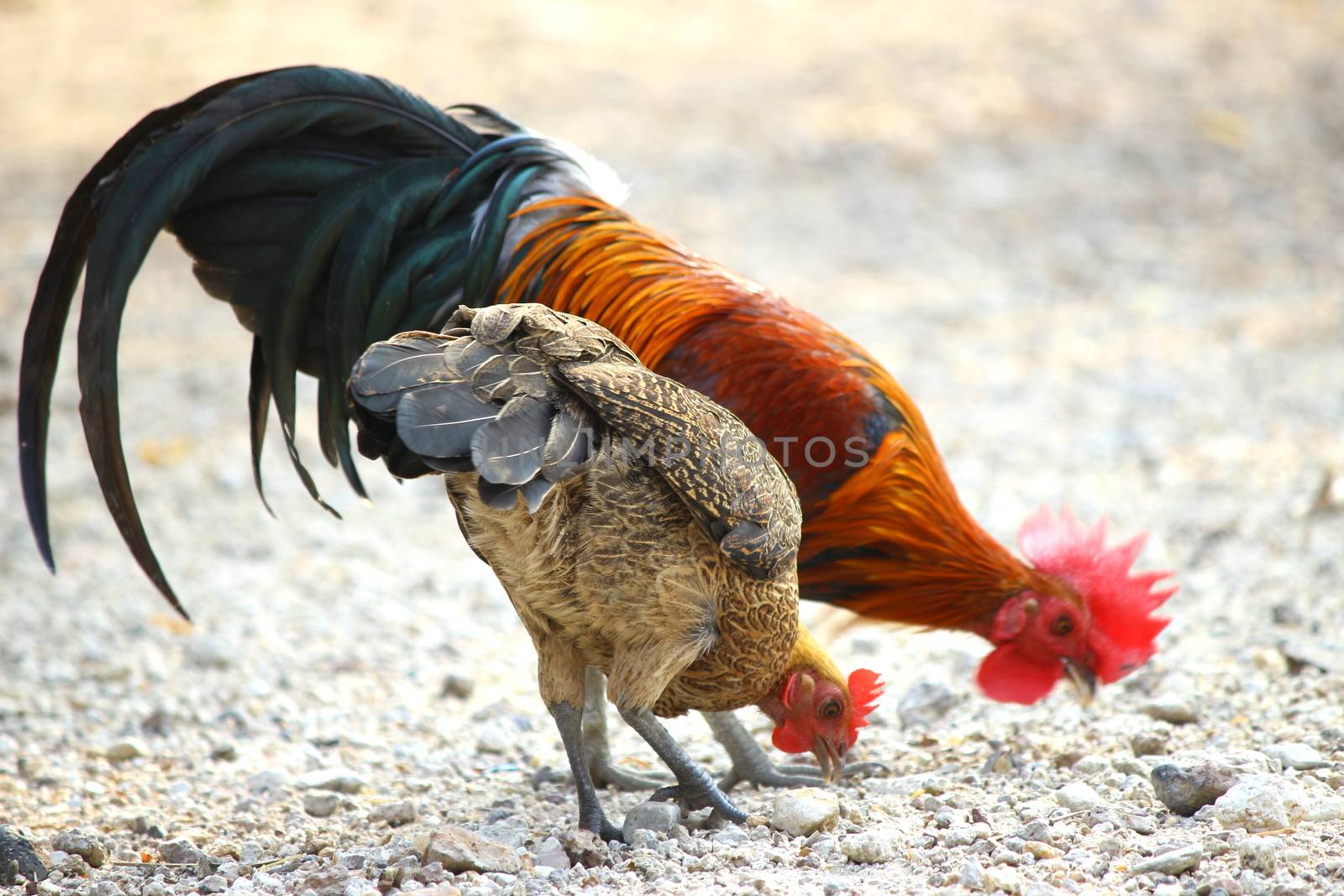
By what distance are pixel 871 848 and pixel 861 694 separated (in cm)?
66

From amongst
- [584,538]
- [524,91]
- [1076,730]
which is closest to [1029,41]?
[524,91]

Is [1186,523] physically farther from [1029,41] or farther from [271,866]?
[1029,41]

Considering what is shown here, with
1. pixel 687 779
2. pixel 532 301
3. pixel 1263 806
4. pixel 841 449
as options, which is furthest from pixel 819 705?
pixel 532 301

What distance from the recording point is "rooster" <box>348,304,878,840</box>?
9.98ft

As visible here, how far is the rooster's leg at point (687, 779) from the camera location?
3.84 m

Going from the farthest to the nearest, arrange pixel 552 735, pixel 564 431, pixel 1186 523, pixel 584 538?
pixel 1186 523 → pixel 552 735 → pixel 584 538 → pixel 564 431

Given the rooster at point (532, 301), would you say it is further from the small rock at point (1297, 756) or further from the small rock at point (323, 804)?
the small rock at point (323, 804)

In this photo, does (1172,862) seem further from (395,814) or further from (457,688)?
(457,688)

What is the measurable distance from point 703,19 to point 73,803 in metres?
12.7

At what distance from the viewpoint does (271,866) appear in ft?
12.1

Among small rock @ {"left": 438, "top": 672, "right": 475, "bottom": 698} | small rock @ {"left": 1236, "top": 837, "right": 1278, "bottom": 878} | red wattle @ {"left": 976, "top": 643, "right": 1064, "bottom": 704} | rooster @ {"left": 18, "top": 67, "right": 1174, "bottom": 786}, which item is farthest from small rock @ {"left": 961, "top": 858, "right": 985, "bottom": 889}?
small rock @ {"left": 438, "top": 672, "right": 475, "bottom": 698}

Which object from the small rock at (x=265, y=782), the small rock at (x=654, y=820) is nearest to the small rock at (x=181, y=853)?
the small rock at (x=265, y=782)

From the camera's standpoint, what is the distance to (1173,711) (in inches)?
182

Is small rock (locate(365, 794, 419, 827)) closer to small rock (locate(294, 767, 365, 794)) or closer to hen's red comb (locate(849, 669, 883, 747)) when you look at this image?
small rock (locate(294, 767, 365, 794))
